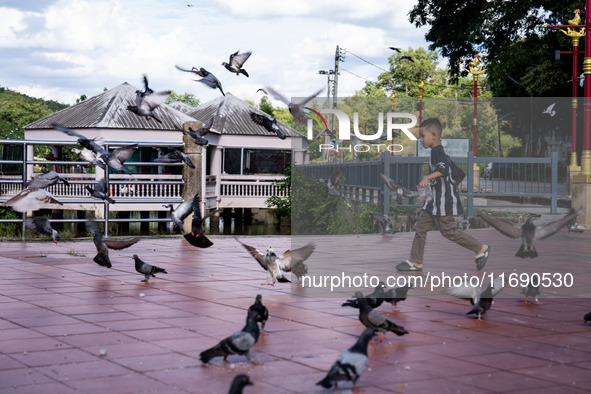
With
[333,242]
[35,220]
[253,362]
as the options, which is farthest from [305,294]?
[35,220]

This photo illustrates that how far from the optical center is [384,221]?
12.1 metres

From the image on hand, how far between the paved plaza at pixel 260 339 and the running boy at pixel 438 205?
0.25 metres

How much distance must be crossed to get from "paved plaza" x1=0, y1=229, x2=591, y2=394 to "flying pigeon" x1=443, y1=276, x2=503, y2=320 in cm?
12

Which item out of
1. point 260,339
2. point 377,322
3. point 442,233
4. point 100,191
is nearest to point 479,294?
point 377,322

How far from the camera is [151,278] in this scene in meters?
9.72

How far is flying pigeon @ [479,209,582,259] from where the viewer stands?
909cm

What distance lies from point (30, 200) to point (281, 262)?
17.1ft

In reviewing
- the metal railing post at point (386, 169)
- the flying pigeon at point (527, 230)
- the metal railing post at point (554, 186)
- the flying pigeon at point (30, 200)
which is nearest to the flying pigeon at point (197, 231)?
the flying pigeon at point (30, 200)

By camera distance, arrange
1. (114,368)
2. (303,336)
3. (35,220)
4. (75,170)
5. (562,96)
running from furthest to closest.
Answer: (562,96), (75,170), (35,220), (303,336), (114,368)

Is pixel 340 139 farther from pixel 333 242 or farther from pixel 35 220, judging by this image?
pixel 35 220

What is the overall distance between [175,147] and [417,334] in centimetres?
1100

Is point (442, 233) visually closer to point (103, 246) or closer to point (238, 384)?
point (103, 246)

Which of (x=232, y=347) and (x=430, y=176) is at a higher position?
(x=430, y=176)

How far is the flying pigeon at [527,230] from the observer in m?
9.09
